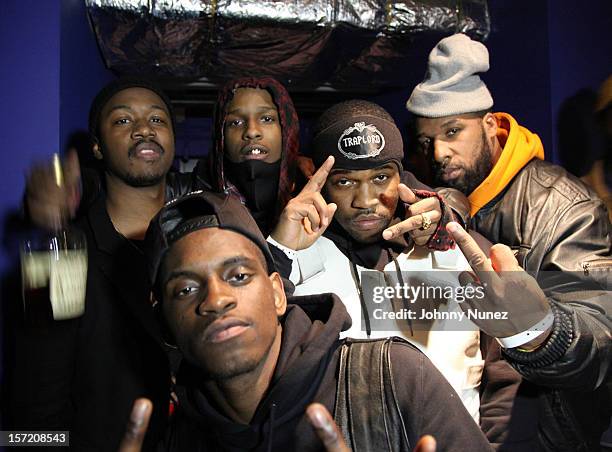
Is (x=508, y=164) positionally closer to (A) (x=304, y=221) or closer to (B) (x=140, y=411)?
(A) (x=304, y=221)

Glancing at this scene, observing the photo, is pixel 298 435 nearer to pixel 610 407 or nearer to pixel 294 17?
pixel 610 407

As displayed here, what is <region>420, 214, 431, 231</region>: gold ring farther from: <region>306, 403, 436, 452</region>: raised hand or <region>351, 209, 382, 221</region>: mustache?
<region>306, 403, 436, 452</region>: raised hand

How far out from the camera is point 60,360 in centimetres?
168

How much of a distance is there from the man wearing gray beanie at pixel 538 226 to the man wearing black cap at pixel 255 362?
14.1 inches

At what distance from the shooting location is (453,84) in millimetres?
2139

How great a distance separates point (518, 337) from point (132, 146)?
4.35 feet

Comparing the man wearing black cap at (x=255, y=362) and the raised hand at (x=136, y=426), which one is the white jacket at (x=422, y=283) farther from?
the raised hand at (x=136, y=426)

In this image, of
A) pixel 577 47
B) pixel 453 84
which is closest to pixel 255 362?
pixel 453 84

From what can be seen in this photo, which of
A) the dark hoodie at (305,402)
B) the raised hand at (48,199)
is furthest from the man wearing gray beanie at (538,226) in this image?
the raised hand at (48,199)

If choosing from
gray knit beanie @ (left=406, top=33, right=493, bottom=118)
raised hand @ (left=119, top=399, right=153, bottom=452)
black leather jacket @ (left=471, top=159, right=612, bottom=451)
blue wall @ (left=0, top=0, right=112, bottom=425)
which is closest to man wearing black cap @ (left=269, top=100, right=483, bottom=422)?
black leather jacket @ (left=471, top=159, right=612, bottom=451)

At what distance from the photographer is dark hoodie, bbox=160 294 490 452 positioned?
4.06 feet

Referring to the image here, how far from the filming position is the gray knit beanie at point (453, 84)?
2113 millimetres

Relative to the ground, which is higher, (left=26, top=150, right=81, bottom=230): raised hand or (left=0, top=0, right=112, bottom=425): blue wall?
(left=0, top=0, right=112, bottom=425): blue wall

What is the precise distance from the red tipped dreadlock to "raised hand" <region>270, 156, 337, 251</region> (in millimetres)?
322
